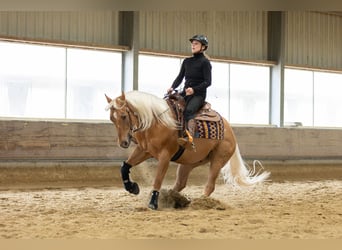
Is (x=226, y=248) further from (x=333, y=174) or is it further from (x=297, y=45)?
(x=297, y=45)

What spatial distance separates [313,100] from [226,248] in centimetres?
1514

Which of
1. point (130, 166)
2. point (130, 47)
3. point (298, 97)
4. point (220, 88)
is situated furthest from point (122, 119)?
point (298, 97)

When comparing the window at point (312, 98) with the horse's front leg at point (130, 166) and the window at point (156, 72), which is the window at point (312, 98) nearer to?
the window at point (156, 72)

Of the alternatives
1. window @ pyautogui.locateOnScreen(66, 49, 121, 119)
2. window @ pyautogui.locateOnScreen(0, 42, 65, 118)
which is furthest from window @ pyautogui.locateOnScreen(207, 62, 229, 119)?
window @ pyautogui.locateOnScreen(0, 42, 65, 118)

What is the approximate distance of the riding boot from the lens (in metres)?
5.61

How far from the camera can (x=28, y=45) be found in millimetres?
10625

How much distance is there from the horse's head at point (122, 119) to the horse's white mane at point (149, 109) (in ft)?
0.19

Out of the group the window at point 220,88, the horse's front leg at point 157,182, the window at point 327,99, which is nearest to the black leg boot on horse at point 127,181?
the horse's front leg at point 157,182

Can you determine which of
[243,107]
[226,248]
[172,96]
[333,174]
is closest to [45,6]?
[226,248]

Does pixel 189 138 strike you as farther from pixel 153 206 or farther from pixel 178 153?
pixel 153 206

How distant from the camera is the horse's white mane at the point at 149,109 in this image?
17.7ft

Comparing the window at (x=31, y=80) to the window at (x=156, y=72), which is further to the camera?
the window at (x=156, y=72)

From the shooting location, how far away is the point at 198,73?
5.83 meters

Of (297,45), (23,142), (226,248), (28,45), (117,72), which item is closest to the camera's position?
(226,248)
